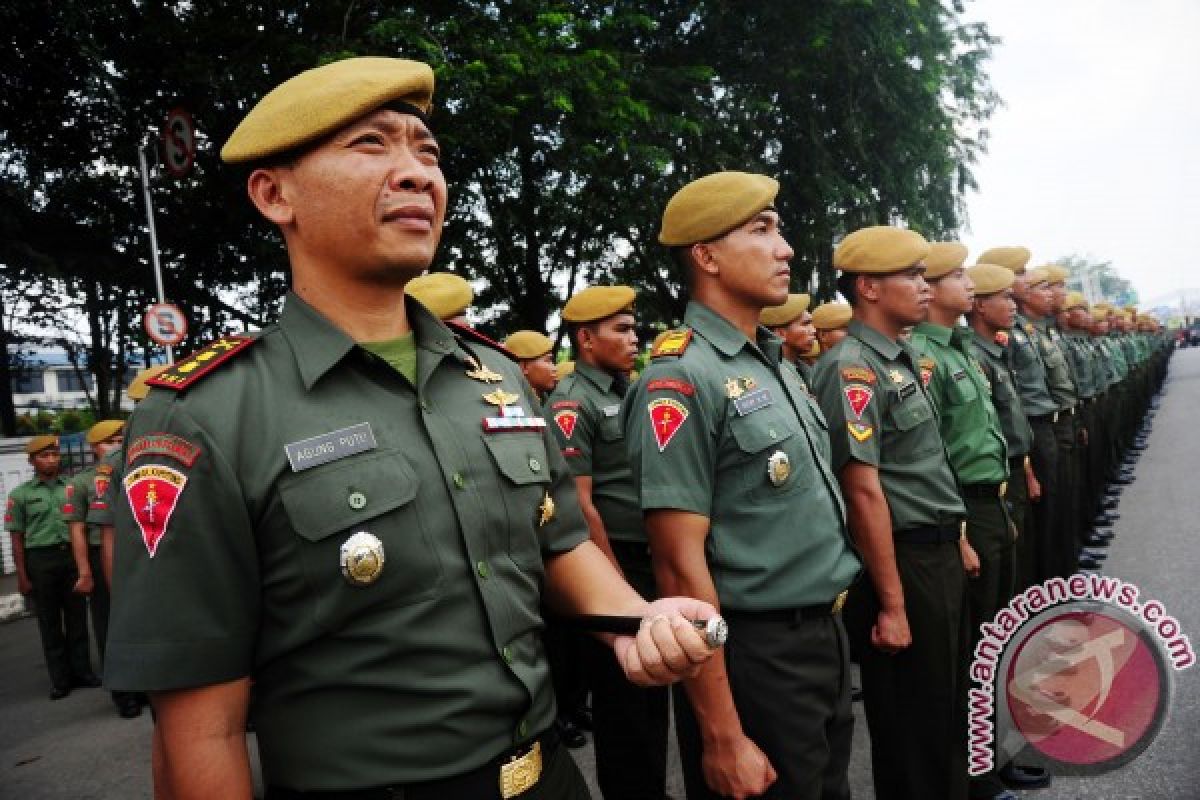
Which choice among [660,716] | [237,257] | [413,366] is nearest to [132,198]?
[237,257]

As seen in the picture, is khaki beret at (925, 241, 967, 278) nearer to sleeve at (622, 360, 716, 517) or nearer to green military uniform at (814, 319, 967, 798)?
green military uniform at (814, 319, 967, 798)

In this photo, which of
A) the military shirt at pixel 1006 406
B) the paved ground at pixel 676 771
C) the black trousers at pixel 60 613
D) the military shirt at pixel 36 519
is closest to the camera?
the paved ground at pixel 676 771

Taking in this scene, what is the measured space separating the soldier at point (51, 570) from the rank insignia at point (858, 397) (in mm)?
6407

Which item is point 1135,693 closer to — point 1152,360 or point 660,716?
point 660,716

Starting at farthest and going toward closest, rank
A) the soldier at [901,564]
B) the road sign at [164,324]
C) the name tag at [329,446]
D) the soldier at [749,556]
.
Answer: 1. the road sign at [164,324]
2. the soldier at [901,564]
3. the soldier at [749,556]
4. the name tag at [329,446]

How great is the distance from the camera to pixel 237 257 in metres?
12.7

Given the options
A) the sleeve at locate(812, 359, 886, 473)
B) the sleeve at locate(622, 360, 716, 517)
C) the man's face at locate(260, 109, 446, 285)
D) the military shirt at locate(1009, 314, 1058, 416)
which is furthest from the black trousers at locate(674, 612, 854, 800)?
the military shirt at locate(1009, 314, 1058, 416)

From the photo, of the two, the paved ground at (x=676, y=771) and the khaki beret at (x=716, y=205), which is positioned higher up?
the khaki beret at (x=716, y=205)

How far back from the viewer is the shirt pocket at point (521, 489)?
1396mm

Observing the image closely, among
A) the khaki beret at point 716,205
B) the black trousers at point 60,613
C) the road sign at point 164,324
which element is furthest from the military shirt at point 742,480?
the road sign at point 164,324

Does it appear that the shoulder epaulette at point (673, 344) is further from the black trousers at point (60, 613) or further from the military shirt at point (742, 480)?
the black trousers at point (60, 613)

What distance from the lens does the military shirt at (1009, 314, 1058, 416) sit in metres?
5.69

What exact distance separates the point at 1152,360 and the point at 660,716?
74.6ft

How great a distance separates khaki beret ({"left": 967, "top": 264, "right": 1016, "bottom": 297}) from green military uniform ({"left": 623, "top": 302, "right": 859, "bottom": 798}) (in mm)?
3195
